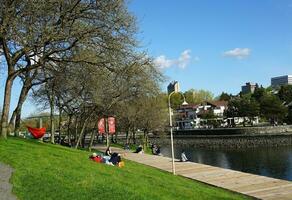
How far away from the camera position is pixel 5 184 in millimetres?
12258

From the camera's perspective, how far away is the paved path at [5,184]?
35.4ft

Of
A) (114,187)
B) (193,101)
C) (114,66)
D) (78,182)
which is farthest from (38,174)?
(193,101)

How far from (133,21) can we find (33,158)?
10.7 meters

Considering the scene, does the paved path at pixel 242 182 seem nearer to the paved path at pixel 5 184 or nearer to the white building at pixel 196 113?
the paved path at pixel 5 184

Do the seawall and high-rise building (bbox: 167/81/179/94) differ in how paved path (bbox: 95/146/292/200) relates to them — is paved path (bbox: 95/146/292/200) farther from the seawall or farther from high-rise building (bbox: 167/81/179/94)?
the seawall

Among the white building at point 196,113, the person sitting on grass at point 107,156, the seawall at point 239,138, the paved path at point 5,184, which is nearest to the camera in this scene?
the paved path at point 5,184

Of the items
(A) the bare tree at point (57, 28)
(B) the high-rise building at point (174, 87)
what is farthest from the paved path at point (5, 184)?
(B) the high-rise building at point (174, 87)

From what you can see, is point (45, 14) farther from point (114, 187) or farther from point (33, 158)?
point (114, 187)

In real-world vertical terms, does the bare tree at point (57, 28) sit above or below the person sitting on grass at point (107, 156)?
above

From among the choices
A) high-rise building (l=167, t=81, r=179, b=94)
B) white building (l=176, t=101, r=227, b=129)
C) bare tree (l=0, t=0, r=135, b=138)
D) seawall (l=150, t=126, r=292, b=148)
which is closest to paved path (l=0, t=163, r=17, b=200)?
bare tree (l=0, t=0, r=135, b=138)

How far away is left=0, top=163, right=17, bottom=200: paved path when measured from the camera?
10791 millimetres

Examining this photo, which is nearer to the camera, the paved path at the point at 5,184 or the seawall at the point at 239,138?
the paved path at the point at 5,184

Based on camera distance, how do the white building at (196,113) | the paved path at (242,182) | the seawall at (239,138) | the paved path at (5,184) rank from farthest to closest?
the white building at (196,113) < the seawall at (239,138) < the paved path at (242,182) < the paved path at (5,184)

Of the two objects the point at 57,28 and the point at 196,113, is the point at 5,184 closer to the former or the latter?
the point at 57,28
